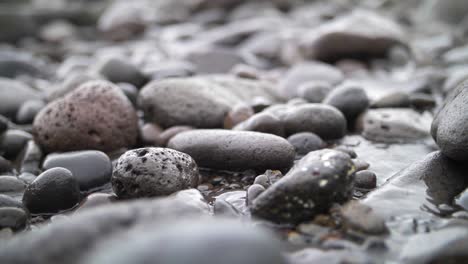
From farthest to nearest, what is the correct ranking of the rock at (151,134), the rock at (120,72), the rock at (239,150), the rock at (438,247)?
the rock at (120,72)
the rock at (151,134)
the rock at (239,150)
the rock at (438,247)

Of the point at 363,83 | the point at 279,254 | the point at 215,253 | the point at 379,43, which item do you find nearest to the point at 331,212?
the point at 279,254

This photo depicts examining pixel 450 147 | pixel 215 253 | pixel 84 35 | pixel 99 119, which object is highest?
pixel 215 253

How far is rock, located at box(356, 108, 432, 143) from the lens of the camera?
11.6 ft

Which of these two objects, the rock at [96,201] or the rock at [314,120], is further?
the rock at [314,120]

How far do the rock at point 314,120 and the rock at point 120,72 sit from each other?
2.27 meters

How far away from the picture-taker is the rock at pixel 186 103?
3.81 m

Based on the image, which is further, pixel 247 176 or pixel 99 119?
Result: pixel 99 119

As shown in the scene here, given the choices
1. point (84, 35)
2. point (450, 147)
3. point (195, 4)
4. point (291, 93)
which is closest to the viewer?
point (450, 147)

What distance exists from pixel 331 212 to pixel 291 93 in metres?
2.95

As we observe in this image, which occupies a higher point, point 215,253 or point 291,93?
point 215,253

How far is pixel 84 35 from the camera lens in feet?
39.9

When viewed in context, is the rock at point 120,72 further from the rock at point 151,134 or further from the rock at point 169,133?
the rock at point 169,133

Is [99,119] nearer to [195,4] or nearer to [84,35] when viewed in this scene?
[195,4]

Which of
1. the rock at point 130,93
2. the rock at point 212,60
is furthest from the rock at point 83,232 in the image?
the rock at point 212,60
